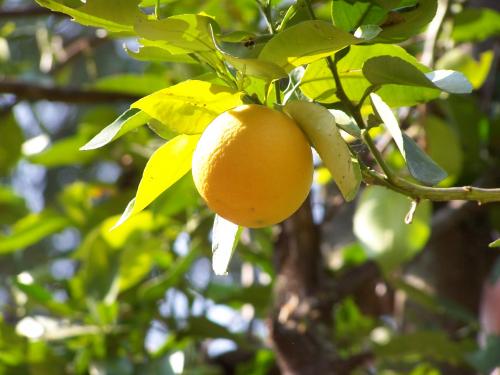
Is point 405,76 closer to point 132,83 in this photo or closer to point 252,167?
point 252,167

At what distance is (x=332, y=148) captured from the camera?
567mm

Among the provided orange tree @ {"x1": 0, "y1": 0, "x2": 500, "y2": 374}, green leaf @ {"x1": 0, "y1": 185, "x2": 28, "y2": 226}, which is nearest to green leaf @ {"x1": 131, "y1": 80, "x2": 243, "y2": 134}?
orange tree @ {"x1": 0, "y1": 0, "x2": 500, "y2": 374}

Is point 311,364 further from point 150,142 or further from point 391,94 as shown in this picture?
point 391,94

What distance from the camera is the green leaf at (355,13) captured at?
64 cm

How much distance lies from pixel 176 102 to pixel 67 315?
84 centimetres

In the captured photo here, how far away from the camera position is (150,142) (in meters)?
1.50

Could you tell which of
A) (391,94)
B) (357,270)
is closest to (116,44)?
(357,270)

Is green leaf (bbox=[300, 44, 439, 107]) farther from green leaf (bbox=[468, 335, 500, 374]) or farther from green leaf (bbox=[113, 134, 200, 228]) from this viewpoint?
green leaf (bbox=[468, 335, 500, 374])

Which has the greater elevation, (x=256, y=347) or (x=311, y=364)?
(x=311, y=364)

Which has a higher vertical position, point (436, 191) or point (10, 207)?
point (436, 191)

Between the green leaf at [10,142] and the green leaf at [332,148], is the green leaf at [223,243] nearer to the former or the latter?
the green leaf at [332,148]

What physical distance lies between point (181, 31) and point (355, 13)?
0.13 m

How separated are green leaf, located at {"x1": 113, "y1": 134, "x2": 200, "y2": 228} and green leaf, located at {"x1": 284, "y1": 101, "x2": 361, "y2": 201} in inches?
3.9

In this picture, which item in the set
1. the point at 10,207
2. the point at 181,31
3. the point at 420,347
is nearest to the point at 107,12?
the point at 181,31
